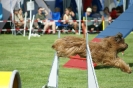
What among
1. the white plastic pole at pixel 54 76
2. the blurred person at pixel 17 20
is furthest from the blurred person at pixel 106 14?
the white plastic pole at pixel 54 76

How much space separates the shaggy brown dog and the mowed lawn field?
129cm

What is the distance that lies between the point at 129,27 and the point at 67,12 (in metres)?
11.3

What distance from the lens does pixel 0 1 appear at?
22.8 metres

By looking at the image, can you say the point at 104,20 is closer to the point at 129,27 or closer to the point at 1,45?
the point at 1,45

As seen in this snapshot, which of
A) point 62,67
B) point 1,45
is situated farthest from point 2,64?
point 1,45

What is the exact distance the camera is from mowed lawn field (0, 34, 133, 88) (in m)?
9.65

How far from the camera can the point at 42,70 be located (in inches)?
452

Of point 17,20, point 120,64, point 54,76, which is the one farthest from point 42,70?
point 17,20

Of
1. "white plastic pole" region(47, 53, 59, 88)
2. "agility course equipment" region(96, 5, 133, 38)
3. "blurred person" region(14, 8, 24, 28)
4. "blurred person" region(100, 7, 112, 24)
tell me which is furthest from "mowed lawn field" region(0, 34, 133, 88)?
"blurred person" region(100, 7, 112, 24)

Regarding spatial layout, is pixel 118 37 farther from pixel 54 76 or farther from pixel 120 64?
pixel 54 76

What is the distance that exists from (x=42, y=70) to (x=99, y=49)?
3504mm

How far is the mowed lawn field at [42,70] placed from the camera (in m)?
9.65

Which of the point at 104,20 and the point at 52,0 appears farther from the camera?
the point at 52,0

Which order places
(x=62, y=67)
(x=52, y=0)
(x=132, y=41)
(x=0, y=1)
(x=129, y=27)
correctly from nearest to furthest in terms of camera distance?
(x=62, y=67), (x=129, y=27), (x=132, y=41), (x=0, y=1), (x=52, y=0)
